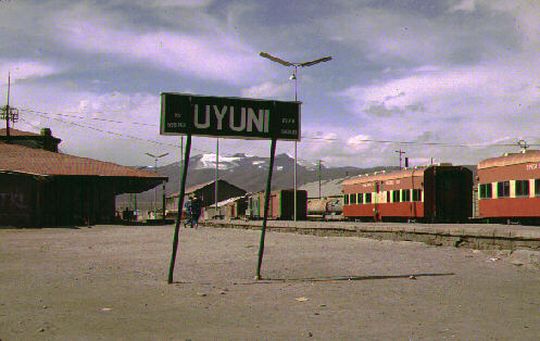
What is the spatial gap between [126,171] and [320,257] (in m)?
29.8

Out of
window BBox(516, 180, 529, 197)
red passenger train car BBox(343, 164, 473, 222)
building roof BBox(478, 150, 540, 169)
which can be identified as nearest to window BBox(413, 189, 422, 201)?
red passenger train car BBox(343, 164, 473, 222)

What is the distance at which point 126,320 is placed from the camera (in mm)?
5871

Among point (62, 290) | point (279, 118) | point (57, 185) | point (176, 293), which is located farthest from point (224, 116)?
point (57, 185)

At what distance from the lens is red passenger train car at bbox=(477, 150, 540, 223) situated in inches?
820

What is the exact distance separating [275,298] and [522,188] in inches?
682

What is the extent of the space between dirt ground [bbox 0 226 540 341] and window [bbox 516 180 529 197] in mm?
10369

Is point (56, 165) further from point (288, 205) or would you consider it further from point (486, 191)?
point (486, 191)

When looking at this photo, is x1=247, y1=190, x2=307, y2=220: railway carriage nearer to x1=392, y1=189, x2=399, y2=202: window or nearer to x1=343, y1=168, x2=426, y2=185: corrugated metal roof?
x1=343, y1=168, x2=426, y2=185: corrugated metal roof

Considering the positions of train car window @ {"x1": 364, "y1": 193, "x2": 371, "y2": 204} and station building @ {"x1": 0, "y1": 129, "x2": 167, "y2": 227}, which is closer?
station building @ {"x1": 0, "y1": 129, "x2": 167, "y2": 227}

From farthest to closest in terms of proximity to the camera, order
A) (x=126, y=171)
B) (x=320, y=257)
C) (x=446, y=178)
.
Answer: (x=126, y=171) < (x=446, y=178) < (x=320, y=257)

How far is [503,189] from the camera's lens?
74.3ft

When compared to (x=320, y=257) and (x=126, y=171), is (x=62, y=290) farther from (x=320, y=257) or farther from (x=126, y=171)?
(x=126, y=171)

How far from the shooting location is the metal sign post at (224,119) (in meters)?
8.66

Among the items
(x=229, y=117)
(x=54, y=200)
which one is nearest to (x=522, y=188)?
(x=229, y=117)
